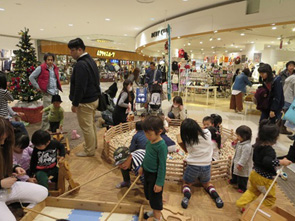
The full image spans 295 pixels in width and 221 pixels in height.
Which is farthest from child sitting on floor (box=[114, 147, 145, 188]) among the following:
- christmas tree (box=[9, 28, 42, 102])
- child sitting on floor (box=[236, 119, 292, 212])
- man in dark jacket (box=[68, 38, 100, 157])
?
christmas tree (box=[9, 28, 42, 102])

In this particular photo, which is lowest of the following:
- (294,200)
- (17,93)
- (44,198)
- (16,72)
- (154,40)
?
(294,200)

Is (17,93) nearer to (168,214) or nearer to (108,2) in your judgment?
(108,2)

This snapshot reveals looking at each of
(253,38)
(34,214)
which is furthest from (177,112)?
(253,38)

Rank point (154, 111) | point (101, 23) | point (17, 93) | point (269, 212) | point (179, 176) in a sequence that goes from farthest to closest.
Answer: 1. point (101, 23)
2. point (154, 111)
3. point (17, 93)
4. point (179, 176)
5. point (269, 212)

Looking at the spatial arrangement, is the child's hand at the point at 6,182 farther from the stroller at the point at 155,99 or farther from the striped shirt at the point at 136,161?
the stroller at the point at 155,99

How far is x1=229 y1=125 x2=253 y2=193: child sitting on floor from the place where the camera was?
239cm

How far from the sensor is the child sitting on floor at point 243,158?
2.39 meters

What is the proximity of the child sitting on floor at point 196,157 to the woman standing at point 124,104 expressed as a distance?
79.0 inches

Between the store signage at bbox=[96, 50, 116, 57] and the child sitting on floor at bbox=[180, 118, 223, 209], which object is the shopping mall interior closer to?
the child sitting on floor at bbox=[180, 118, 223, 209]

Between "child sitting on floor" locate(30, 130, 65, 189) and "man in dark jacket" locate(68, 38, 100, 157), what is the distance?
82 cm

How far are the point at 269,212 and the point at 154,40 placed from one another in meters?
8.44

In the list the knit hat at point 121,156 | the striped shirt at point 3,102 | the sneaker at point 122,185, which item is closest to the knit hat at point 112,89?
the striped shirt at point 3,102

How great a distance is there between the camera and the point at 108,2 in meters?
6.18

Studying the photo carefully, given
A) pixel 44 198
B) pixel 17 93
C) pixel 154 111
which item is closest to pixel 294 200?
pixel 44 198
